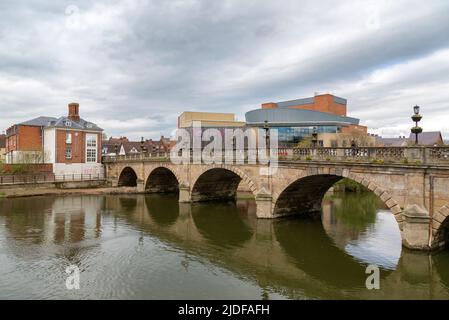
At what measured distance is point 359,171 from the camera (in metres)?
18.5

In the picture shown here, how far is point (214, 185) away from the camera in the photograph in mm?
34750

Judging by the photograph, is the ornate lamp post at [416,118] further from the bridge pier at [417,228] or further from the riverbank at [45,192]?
the riverbank at [45,192]

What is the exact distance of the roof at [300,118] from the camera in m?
85.2

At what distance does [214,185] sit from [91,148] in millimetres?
27709

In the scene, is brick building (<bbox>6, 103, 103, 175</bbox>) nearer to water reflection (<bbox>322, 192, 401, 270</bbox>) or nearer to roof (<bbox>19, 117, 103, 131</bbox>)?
roof (<bbox>19, 117, 103, 131</bbox>)

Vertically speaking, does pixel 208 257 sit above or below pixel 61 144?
below

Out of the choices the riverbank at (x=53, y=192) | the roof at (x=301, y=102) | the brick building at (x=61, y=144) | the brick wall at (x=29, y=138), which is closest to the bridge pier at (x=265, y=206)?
the riverbank at (x=53, y=192)

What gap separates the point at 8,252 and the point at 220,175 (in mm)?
20432

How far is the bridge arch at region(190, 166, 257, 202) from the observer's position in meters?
32.6

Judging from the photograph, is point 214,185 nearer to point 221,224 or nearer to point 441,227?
point 221,224

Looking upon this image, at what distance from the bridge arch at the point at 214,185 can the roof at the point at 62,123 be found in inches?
1083

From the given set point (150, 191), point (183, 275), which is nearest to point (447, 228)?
point (183, 275)

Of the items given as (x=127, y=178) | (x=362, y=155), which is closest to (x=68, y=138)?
(x=127, y=178)
